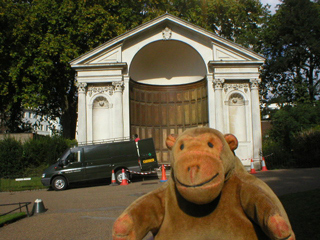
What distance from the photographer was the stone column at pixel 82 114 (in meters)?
20.3

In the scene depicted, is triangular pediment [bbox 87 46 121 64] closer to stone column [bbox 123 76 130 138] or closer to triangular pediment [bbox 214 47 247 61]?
stone column [bbox 123 76 130 138]

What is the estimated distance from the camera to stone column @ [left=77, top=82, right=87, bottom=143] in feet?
66.7

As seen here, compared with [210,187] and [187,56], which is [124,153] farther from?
[210,187]

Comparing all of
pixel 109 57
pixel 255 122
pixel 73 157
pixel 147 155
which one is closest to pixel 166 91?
pixel 109 57

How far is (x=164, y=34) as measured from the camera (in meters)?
21.4

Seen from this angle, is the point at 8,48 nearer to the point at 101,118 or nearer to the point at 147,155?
the point at 101,118

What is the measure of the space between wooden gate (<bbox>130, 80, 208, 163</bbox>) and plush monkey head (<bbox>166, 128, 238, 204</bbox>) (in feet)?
63.6

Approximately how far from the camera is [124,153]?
16.2 meters

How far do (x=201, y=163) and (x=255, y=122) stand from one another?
18949mm

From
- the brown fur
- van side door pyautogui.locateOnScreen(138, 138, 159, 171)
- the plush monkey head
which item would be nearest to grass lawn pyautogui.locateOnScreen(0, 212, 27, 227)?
the brown fur

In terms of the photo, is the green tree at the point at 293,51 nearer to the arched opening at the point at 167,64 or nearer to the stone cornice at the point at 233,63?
the stone cornice at the point at 233,63

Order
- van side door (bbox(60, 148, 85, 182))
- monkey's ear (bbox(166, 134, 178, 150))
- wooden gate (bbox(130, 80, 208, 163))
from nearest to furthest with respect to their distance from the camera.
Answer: monkey's ear (bbox(166, 134, 178, 150)) < van side door (bbox(60, 148, 85, 182)) < wooden gate (bbox(130, 80, 208, 163))

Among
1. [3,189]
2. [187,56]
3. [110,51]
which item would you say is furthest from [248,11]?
[3,189]

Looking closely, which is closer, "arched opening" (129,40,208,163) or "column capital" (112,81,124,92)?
"column capital" (112,81,124,92)
